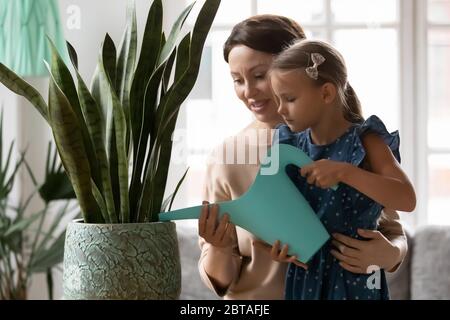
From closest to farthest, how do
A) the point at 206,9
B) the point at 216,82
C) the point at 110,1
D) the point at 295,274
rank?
the point at 295,274
the point at 206,9
the point at 110,1
the point at 216,82

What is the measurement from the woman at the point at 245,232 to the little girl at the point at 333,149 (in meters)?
0.02

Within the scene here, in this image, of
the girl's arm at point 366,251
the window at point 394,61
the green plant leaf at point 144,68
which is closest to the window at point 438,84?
the window at point 394,61

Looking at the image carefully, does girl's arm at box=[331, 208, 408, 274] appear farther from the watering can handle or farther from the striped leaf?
the striped leaf

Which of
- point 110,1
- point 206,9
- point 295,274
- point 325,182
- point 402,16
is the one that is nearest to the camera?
point 325,182

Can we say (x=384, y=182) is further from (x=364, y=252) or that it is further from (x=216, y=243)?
(x=216, y=243)

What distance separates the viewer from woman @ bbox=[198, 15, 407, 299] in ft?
2.75

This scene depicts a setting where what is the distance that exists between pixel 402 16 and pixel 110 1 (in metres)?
1.06

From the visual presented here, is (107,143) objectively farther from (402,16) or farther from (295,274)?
(402,16)

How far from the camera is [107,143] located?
41.3 inches

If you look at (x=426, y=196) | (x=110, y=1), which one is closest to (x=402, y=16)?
(x=426, y=196)

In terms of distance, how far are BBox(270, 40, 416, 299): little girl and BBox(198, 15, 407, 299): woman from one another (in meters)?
0.02

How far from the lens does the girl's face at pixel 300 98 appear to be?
794mm

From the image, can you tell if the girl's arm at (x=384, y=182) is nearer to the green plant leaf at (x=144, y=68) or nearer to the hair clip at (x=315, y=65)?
the hair clip at (x=315, y=65)

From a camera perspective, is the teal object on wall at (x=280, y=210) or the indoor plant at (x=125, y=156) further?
the indoor plant at (x=125, y=156)
